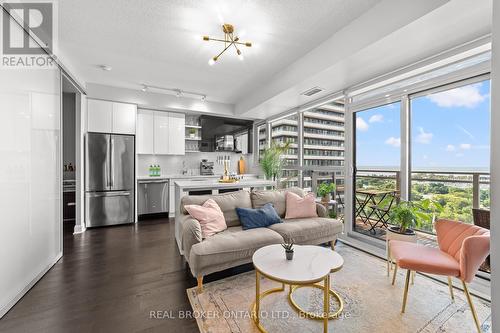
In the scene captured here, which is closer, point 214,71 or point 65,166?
point 214,71

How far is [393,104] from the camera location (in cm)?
304

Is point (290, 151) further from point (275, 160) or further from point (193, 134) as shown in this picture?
point (193, 134)

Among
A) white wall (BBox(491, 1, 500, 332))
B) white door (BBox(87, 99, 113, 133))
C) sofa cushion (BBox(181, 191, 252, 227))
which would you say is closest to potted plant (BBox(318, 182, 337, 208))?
sofa cushion (BBox(181, 191, 252, 227))

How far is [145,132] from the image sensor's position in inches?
196

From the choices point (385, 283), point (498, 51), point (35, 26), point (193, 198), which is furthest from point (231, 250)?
point (35, 26)

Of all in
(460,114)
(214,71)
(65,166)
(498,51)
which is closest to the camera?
(498,51)

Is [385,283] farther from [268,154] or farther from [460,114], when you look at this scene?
[268,154]

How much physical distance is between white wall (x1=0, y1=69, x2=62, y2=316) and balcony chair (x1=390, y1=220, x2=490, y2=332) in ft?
11.2

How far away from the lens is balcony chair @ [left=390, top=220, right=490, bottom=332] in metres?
1.66

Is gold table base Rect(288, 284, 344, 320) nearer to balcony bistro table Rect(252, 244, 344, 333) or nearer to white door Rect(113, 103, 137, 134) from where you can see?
balcony bistro table Rect(252, 244, 344, 333)

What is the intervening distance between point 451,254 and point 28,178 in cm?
409

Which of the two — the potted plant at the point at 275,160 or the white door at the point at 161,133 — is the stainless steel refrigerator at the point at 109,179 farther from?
the potted plant at the point at 275,160

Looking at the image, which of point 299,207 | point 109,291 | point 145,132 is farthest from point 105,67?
point 299,207

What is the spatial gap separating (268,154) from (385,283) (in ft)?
10.5
